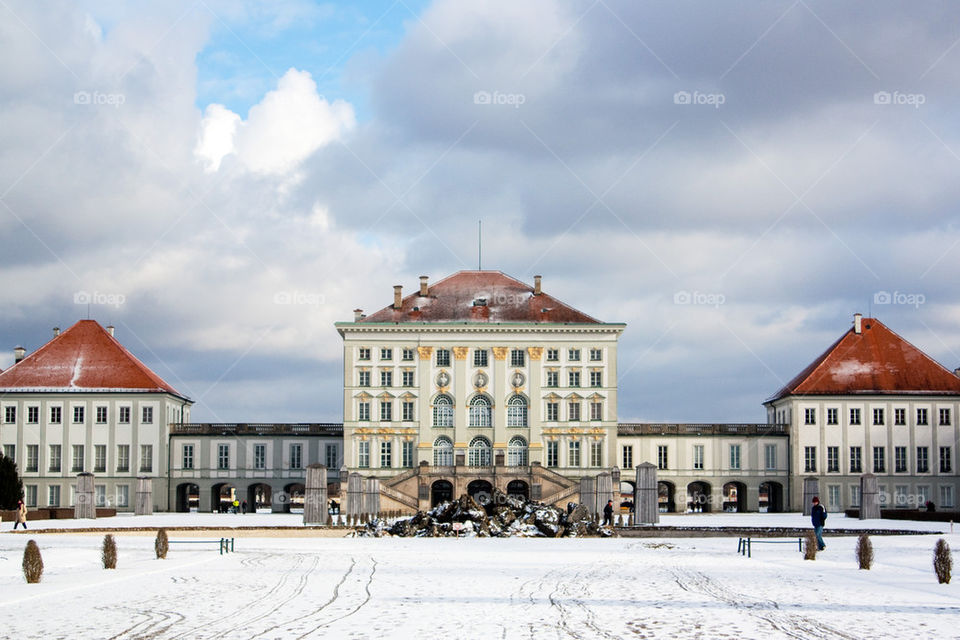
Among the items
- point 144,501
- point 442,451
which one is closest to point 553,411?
point 442,451

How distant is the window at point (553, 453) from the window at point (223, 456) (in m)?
19.9

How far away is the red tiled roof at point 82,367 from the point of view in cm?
7456

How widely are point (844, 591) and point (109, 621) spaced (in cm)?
1191

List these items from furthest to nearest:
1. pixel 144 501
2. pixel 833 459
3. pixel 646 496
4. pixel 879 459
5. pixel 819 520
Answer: pixel 833 459 → pixel 879 459 → pixel 144 501 → pixel 646 496 → pixel 819 520

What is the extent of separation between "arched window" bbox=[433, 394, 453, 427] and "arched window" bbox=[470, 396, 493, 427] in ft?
4.15

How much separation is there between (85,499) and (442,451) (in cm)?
2462

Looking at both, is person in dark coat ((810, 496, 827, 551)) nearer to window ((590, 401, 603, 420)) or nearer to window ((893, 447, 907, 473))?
window ((590, 401, 603, 420))

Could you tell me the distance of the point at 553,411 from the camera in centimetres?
7381

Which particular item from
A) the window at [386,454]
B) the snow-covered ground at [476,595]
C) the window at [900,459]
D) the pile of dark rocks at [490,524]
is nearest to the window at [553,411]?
the window at [386,454]

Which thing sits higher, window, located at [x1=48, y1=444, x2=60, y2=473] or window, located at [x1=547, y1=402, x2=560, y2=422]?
window, located at [x1=547, y1=402, x2=560, y2=422]

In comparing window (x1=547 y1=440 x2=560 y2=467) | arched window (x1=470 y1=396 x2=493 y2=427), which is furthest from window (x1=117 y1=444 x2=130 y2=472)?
window (x1=547 y1=440 x2=560 y2=467)

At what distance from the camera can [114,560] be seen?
81.6ft

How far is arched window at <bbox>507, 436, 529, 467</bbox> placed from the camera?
7319cm

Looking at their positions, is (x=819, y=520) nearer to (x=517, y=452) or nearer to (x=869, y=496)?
(x=869, y=496)
